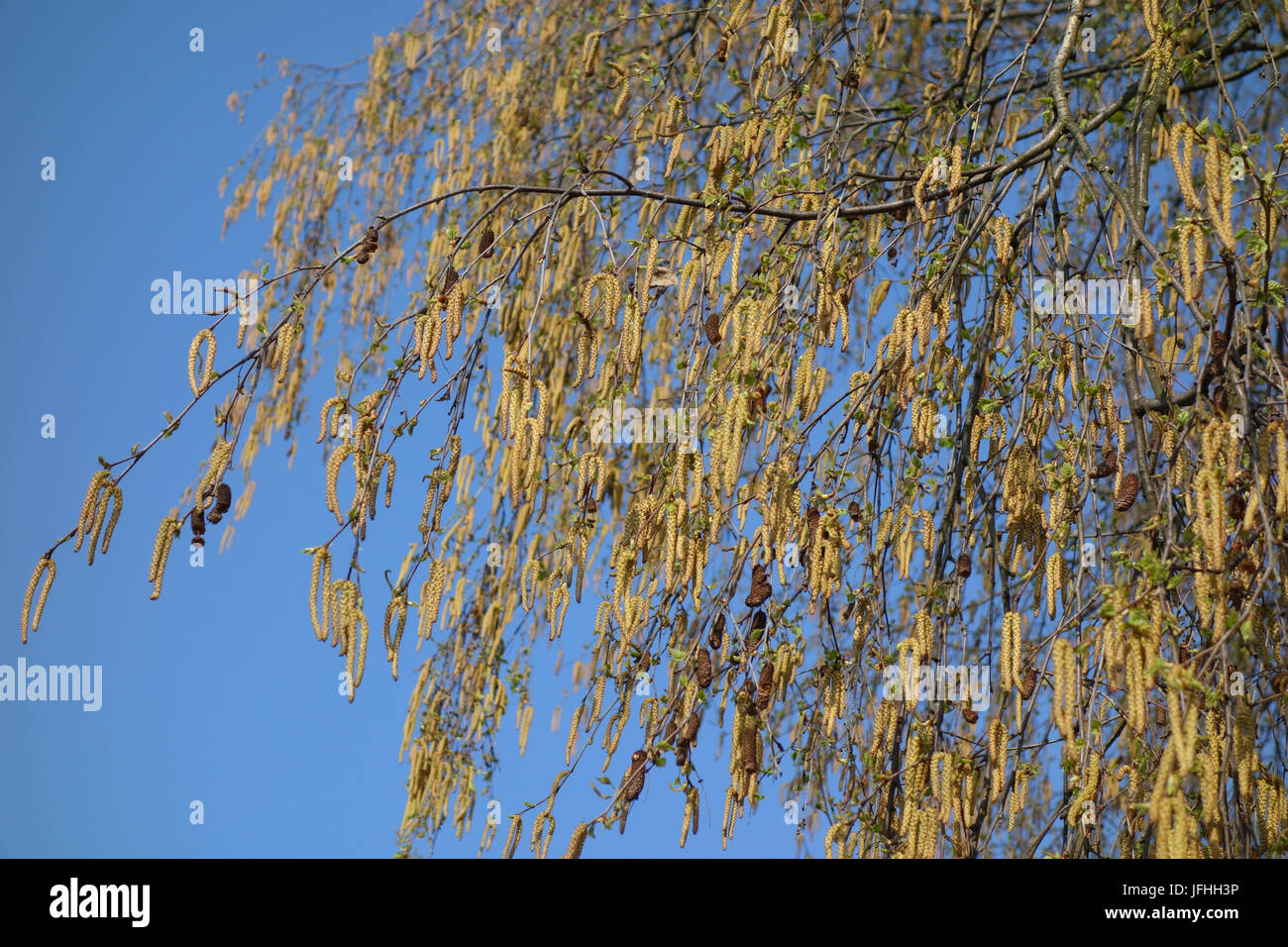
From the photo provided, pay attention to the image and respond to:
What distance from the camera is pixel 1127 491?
229 cm

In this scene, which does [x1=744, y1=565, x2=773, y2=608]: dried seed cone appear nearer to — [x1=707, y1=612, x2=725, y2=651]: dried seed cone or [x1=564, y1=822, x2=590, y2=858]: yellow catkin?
[x1=707, y1=612, x2=725, y2=651]: dried seed cone

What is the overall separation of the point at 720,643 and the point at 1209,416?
2.84 ft

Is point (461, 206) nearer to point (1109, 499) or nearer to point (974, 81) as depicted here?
point (974, 81)

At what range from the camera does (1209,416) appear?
2.03 m

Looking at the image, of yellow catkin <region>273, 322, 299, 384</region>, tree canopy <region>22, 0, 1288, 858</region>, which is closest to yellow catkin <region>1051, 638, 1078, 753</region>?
tree canopy <region>22, 0, 1288, 858</region>

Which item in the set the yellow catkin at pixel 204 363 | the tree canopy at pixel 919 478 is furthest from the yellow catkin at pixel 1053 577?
the yellow catkin at pixel 204 363

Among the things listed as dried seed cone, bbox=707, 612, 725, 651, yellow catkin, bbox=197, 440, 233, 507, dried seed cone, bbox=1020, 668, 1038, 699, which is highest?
yellow catkin, bbox=197, 440, 233, 507

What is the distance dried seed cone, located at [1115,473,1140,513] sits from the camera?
7.48 ft

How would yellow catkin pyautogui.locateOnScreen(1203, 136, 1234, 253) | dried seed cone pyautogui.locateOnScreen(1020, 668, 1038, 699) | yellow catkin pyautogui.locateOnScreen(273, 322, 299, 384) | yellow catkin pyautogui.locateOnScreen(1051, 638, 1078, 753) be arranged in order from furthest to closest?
yellow catkin pyautogui.locateOnScreen(273, 322, 299, 384), dried seed cone pyautogui.locateOnScreen(1020, 668, 1038, 699), yellow catkin pyautogui.locateOnScreen(1203, 136, 1234, 253), yellow catkin pyautogui.locateOnScreen(1051, 638, 1078, 753)

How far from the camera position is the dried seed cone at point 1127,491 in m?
2.28

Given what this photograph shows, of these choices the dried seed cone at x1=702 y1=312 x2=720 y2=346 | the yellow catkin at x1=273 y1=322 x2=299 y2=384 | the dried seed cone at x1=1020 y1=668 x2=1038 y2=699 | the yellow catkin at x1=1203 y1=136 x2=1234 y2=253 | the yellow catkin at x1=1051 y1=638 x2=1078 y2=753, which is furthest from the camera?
the dried seed cone at x1=702 y1=312 x2=720 y2=346

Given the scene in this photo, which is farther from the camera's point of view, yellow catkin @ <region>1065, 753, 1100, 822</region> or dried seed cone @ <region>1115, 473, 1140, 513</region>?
dried seed cone @ <region>1115, 473, 1140, 513</region>

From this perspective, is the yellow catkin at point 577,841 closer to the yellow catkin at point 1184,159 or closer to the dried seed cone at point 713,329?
the dried seed cone at point 713,329
